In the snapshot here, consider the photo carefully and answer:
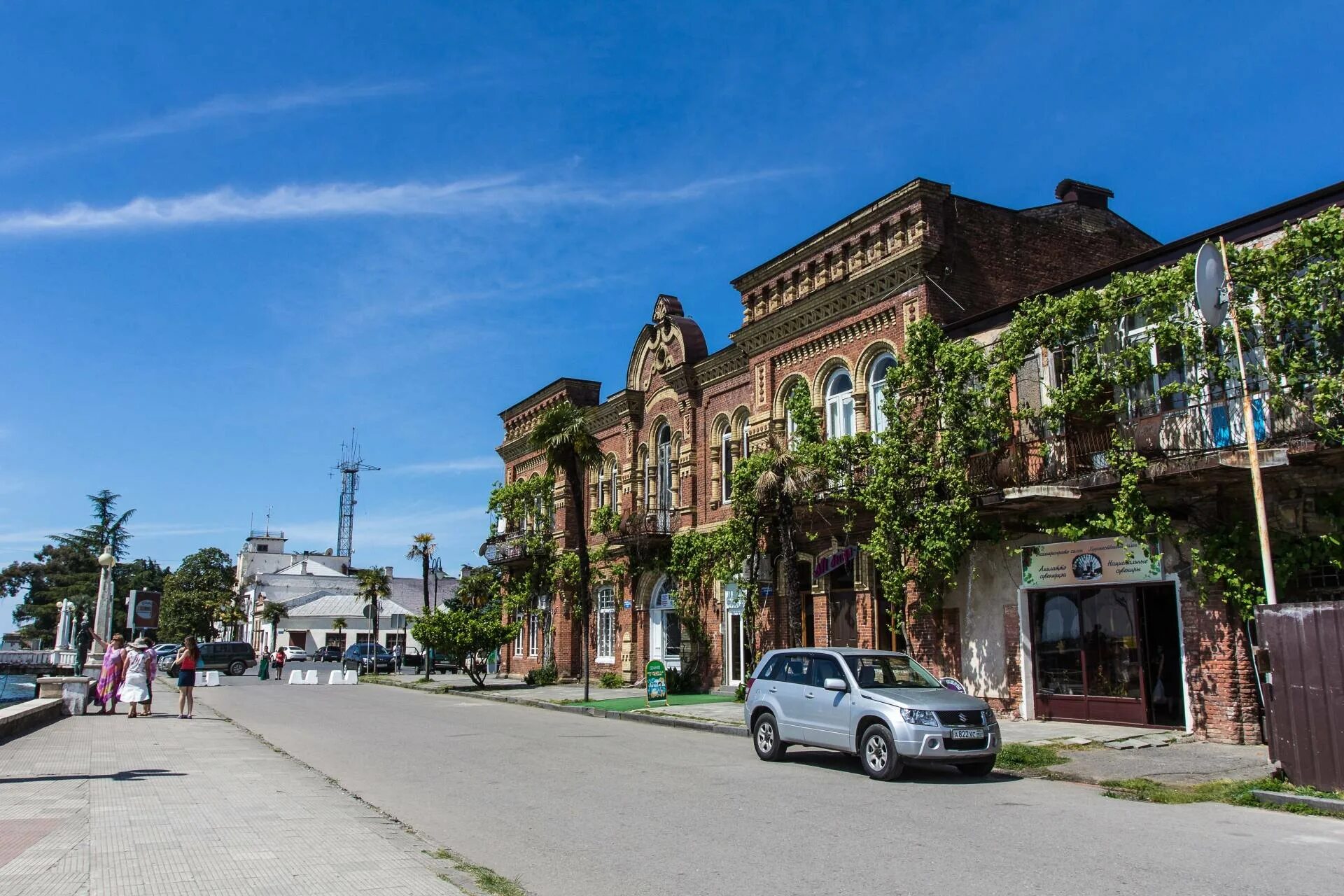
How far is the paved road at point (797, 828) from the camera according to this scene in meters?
7.33

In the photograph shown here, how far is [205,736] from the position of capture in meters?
17.8

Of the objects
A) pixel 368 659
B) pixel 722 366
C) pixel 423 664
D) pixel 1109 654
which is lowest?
pixel 423 664

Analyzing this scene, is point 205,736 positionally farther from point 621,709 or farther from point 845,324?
point 845,324

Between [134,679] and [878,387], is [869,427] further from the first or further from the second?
[134,679]

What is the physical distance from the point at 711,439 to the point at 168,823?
69.2 feet

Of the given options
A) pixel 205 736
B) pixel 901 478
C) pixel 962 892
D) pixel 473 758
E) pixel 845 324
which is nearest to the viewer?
pixel 962 892

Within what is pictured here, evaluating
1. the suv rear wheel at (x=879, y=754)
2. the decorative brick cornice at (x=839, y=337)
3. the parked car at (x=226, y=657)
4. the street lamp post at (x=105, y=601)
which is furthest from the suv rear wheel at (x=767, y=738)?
the parked car at (x=226, y=657)

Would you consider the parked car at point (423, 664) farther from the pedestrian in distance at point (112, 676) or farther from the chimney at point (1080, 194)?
the chimney at point (1080, 194)

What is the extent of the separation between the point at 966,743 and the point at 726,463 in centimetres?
1677

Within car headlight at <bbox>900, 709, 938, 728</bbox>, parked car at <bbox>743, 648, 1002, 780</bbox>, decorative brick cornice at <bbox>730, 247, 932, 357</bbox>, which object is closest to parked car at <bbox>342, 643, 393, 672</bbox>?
decorative brick cornice at <bbox>730, 247, 932, 357</bbox>

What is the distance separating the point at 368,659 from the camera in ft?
181

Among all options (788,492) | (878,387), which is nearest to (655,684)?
(788,492)

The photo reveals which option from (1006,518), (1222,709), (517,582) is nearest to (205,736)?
(1006,518)

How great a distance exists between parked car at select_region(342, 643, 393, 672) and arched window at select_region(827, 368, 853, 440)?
32462 millimetres
